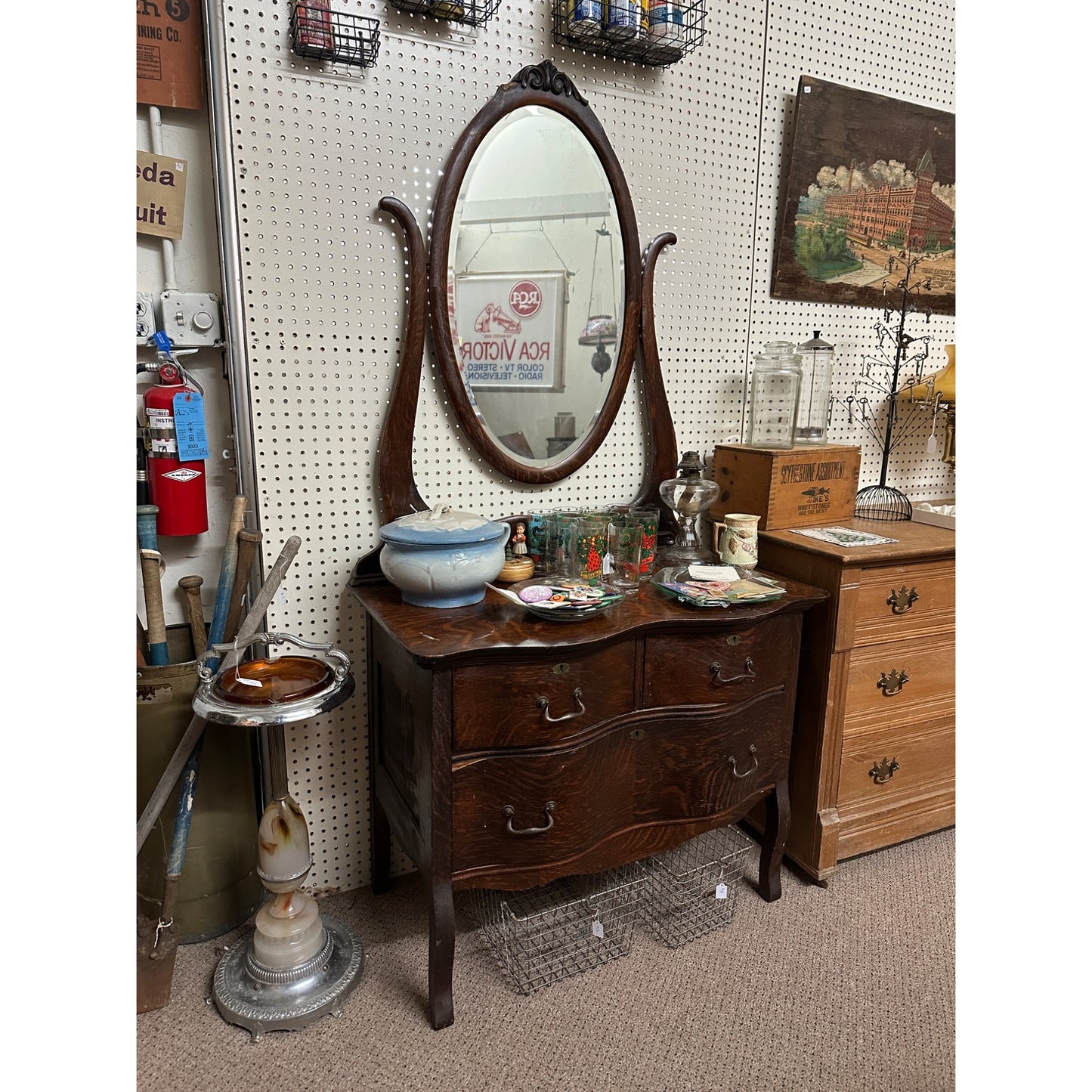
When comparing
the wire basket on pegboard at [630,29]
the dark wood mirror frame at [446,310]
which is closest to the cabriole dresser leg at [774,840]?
the dark wood mirror frame at [446,310]

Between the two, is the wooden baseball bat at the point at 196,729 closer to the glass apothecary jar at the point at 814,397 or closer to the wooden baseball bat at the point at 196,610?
the wooden baseball bat at the point at 196,610

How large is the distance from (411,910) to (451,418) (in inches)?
52.9

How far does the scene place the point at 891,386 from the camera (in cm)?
278

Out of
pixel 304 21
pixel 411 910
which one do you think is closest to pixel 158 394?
pixel 304 21

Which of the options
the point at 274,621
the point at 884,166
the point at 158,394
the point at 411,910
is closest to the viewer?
the point at 158,394

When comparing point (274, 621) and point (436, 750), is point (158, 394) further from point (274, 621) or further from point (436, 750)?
point (436, 750)

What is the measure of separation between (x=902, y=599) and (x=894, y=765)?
0.53 m

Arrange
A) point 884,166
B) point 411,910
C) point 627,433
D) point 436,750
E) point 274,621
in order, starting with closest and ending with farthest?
point 436,750 → point 274,621 → point 411,910 → point 627,433 → point 884,166

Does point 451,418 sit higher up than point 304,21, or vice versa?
point 304,21

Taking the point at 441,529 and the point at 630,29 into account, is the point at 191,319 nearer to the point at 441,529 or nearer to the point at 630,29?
the point at 441,529

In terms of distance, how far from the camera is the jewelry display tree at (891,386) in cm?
265

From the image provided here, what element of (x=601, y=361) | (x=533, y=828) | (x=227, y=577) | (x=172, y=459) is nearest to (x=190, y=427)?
(x=172, y=459)

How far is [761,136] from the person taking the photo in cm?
234

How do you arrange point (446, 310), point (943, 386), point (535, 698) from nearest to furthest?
1. point (535, 698)
2. point (446, 310)
3. point (943, 386)
